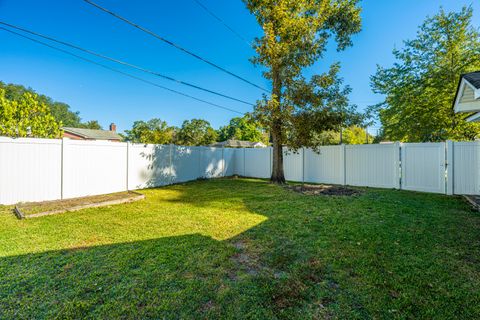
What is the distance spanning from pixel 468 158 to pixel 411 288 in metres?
6.75

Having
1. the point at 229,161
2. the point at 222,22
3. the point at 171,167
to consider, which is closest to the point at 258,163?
the point at 229,161

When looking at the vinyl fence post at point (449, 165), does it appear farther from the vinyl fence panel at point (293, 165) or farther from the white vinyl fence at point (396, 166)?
the vinyl fence panel at point (293, 165)

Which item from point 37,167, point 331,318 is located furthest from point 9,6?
point 331,318

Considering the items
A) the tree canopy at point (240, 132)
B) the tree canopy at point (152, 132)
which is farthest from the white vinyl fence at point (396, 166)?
the tree canopy at point (240, 132)

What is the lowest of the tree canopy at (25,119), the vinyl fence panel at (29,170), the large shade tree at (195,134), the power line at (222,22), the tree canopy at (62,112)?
the vinyl fence panel at (29,170)

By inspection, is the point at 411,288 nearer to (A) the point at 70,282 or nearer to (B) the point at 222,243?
(B) the point at 222,243

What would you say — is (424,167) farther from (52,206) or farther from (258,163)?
(52,206)

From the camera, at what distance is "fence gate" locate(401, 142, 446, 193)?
22.3 ft

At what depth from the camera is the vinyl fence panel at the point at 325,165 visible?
8.98 metres

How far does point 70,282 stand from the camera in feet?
7.16

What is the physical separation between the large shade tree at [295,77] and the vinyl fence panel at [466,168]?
3.40 meters

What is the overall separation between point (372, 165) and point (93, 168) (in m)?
9.70

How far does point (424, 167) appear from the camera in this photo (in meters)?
7.10

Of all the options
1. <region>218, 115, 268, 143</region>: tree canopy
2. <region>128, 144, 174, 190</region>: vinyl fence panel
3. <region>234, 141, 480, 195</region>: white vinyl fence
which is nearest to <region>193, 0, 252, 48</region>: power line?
<region>128, 144, 174, 190</region>: vinyl fence panel
